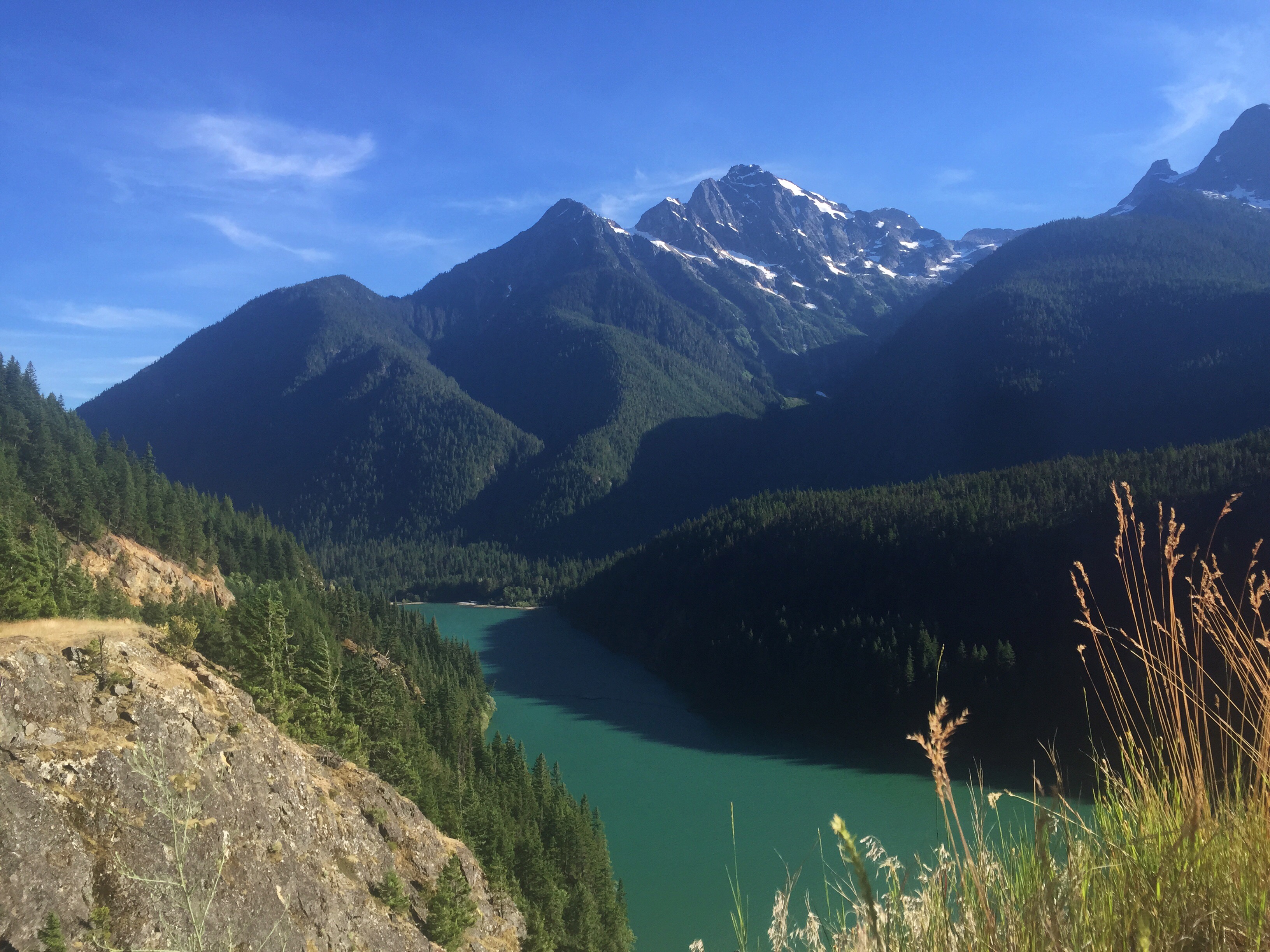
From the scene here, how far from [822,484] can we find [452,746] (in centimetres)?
13490

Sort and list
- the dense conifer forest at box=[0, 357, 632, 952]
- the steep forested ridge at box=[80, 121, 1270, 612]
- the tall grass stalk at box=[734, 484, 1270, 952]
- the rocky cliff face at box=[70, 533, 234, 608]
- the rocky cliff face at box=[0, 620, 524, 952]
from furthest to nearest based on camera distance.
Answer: the steep forested ridge at box=[80, 121, 1270, 612], the rocky cliff face at box=[70, 533, 234, 608], the dense conifer forest at box=[0, 357, 632, 952], the rocky cliff face at box=[0, 620, 524, 952], the tall grass stalk at box=[734, 484, 1270, 952]

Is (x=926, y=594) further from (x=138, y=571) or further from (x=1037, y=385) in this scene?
(x=1037, y=385)

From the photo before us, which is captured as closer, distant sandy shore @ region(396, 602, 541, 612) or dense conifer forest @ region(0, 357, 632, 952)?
dense conifer forest @ region(0, 357, 632, 952)

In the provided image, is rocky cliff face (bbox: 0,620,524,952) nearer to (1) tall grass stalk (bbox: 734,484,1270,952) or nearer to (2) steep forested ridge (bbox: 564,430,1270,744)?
(1) tall grass stalk (bbox: 734,484,1270,952)

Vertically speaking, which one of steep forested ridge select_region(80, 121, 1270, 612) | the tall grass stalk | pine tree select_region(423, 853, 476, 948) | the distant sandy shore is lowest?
the distant sandy shore

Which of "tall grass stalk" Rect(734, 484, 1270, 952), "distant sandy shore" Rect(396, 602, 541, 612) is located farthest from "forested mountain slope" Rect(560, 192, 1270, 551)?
"tall grass stalk" Rect(734, 484, 1270, 952)

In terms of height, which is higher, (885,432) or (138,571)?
(885,432)

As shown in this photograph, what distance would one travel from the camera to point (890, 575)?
60.3 meters

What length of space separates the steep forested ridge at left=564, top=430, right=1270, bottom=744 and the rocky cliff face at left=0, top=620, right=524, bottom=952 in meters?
33.7

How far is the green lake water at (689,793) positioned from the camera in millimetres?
26938

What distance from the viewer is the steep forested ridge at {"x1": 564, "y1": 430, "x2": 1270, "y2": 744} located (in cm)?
4812

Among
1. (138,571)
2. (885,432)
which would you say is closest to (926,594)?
(138,571)

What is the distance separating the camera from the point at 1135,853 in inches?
94.5

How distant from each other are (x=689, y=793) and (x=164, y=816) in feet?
115
